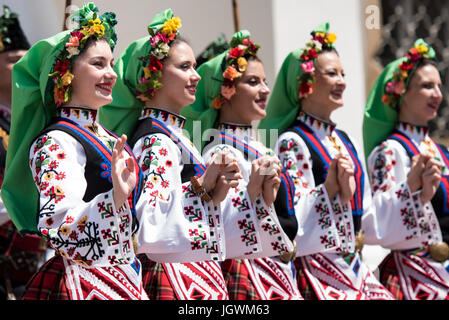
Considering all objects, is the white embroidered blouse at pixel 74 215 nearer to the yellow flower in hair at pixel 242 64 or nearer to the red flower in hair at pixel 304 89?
the yellow flower in hair at pixel 242 64

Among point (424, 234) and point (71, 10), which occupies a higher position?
point (71, 10)

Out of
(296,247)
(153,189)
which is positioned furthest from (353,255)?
(153,189)

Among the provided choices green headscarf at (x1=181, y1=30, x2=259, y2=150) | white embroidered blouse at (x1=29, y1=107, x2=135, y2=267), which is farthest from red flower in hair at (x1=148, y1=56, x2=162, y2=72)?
white embroidered blouse at (x1=29, y1=107, x2=135, y2=267)

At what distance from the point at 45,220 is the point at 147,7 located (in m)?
1.60

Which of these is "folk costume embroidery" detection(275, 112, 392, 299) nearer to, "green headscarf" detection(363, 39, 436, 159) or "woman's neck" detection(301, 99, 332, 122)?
"woman's neck" detection(301, 99, 332, 122)

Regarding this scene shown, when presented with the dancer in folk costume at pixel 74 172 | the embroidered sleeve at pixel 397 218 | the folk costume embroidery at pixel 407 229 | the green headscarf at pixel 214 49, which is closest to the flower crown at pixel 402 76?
the folk costume embroidery at pixel 407 229

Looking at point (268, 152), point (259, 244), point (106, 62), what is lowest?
point (259, 244)

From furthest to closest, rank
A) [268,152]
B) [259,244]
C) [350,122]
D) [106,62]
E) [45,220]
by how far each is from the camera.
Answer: [350,122] → [268,152] → [259,244] → [106,62] → [45,220]

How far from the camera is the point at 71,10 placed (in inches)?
150

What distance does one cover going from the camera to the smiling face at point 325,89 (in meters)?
4.60

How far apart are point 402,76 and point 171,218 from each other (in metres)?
2.18

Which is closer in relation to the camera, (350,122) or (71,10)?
(71,10)

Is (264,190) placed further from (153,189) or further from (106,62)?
(106,62)

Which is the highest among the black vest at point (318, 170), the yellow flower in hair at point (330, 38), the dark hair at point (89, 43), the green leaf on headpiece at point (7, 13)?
the green leaf on headpiece at point (7, 13)
